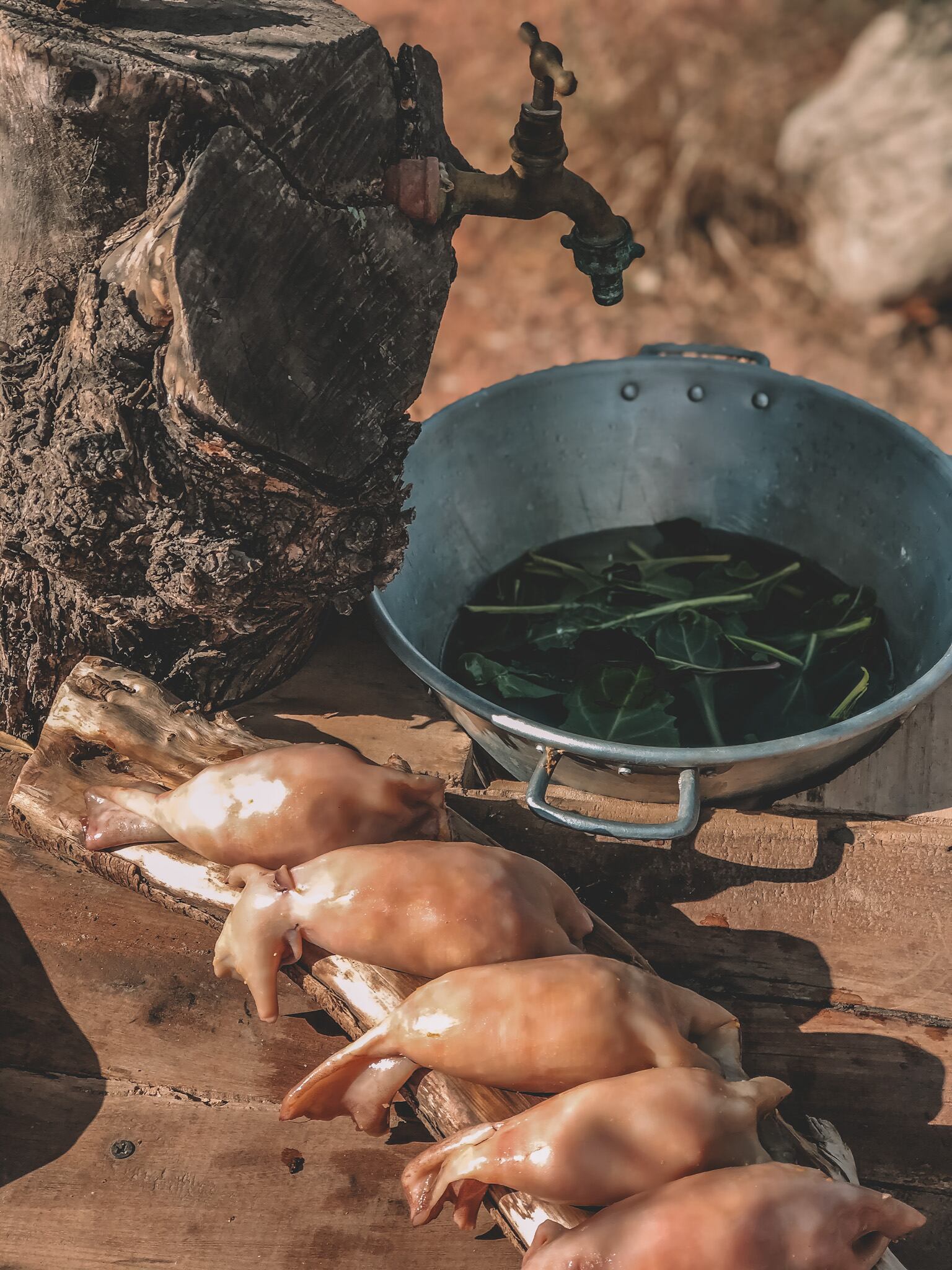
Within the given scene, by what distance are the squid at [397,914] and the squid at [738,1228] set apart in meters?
0.35

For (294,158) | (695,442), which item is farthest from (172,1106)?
(695,442)

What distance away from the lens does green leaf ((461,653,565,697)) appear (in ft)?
6.90

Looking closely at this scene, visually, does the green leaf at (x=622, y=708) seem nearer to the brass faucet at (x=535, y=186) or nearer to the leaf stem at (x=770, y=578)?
the leaf stem at (x=770, y=578)

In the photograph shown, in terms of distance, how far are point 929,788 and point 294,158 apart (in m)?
1.55

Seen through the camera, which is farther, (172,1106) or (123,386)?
(172,1106)

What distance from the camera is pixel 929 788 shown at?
1943 millimetres

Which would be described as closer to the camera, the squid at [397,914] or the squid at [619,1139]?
the squid at [619,1139]

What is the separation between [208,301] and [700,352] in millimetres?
1590

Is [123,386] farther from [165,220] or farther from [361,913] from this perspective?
[361,913]

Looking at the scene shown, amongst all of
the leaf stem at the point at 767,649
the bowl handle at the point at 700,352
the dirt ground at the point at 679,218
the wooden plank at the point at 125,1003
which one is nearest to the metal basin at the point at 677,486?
the bowl handle at the point at 700,352

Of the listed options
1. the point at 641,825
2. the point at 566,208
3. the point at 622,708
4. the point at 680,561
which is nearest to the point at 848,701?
the point at 622,708

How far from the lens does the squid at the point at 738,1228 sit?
1.12 meters

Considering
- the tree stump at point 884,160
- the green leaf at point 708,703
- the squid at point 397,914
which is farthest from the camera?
the tree stump at point 884,160

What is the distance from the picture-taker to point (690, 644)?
7.12 feet
